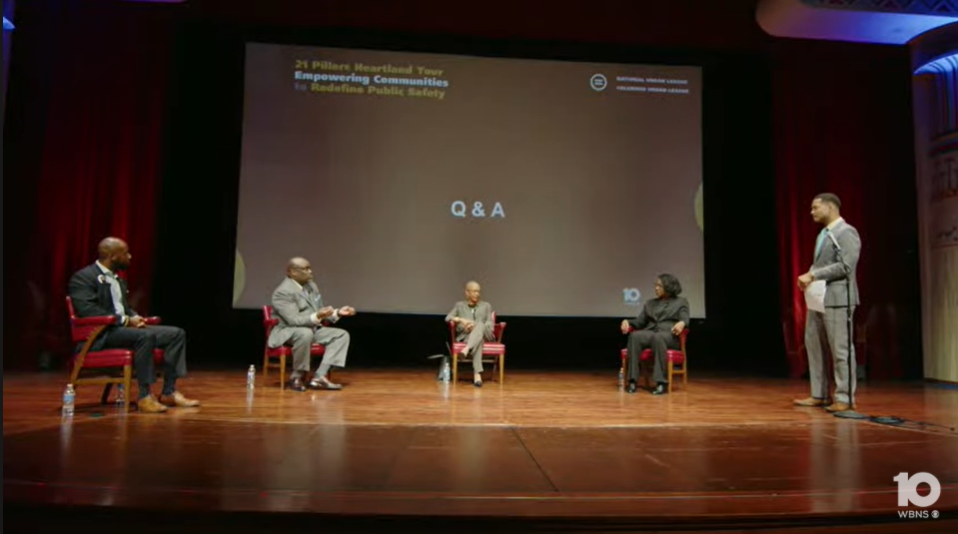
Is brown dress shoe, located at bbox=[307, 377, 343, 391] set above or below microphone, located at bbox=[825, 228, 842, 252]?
below

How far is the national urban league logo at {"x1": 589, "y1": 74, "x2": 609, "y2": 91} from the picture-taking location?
18.5 ft

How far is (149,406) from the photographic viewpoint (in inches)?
120

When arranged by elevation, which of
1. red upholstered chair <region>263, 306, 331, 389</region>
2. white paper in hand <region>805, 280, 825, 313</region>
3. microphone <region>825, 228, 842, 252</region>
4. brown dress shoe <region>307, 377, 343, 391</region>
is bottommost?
brown dress shoe <region>307, 377, 343, 391</region>

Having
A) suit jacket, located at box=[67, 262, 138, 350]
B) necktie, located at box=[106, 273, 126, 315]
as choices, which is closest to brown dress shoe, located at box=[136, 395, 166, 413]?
suit jacket, located at box=[67, 262, 138, 350]

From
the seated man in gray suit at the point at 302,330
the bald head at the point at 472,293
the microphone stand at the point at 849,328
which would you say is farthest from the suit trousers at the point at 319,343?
the microphone stand at the point at 849,328

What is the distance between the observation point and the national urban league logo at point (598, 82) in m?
5.64

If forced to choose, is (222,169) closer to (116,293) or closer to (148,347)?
(116,293)

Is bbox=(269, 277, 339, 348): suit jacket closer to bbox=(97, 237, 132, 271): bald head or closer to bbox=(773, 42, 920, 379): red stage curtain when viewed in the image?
bbox=(97, 237, 132, 271): bald head

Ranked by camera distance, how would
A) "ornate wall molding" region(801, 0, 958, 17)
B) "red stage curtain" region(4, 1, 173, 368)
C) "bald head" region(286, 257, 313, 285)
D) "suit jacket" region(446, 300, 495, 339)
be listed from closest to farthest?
"bald head" region(286, 257, 313, 285), "suit jacket" region(446, 300, 495, 339), "red stage curtain" region(4, 1, 173, 368), "ornate wall molding" region(801, 0, 958, 17)

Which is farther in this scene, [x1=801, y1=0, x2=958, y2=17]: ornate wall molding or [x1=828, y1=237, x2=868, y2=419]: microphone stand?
[x1=801, y1=0, x2=958, y2=17]: ornate wall molding

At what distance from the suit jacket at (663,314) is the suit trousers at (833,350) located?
3.09ft

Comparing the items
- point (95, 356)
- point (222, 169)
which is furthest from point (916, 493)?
point (222, 169)

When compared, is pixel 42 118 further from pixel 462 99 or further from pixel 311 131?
pixel 462 99

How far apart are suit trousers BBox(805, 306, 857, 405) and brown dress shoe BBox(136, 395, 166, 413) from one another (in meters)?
3.61
